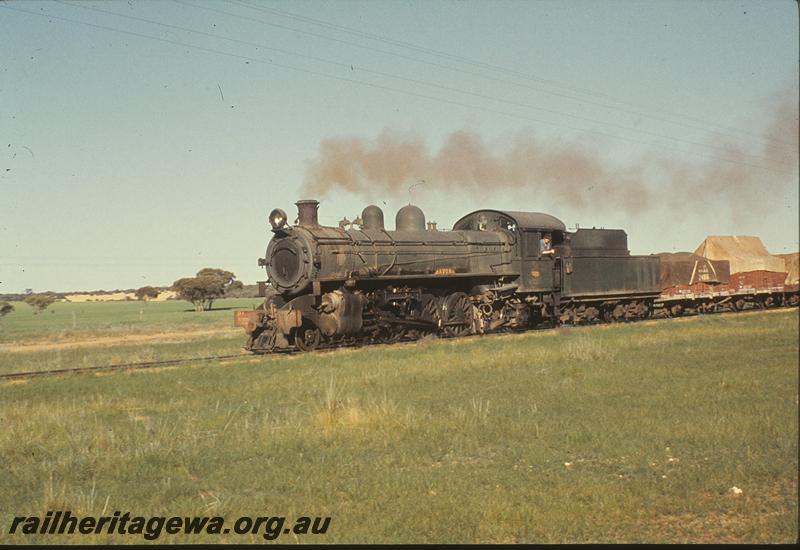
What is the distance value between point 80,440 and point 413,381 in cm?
673

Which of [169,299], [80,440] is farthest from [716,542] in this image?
[169,299]

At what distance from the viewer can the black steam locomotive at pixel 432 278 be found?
21438mm

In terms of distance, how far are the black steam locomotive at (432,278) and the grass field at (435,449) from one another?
419cm

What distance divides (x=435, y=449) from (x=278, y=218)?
13.2m

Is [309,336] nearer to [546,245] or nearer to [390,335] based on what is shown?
[390,335]

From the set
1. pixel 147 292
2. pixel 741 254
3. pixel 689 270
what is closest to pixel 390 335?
pixel 689 270

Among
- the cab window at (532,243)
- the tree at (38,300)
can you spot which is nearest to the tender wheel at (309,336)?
the cab window at (532,243)

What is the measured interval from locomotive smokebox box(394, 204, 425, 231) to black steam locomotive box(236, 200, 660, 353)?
0.12 feet

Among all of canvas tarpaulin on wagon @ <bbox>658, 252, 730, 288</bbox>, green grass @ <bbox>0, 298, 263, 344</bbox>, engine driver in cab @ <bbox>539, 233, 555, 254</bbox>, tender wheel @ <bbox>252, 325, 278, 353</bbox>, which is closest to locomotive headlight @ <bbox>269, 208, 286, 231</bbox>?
tender wheel @ <bbox>252, 325, 278, 353</bbox>

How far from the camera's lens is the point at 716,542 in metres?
6.37

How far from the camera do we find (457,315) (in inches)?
997

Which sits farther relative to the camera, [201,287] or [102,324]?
[201,287]

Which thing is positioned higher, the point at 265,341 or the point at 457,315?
the point at 457,315

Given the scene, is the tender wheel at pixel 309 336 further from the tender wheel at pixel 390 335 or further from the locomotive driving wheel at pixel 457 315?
the locomotive driving wheel at pixel 457 315
